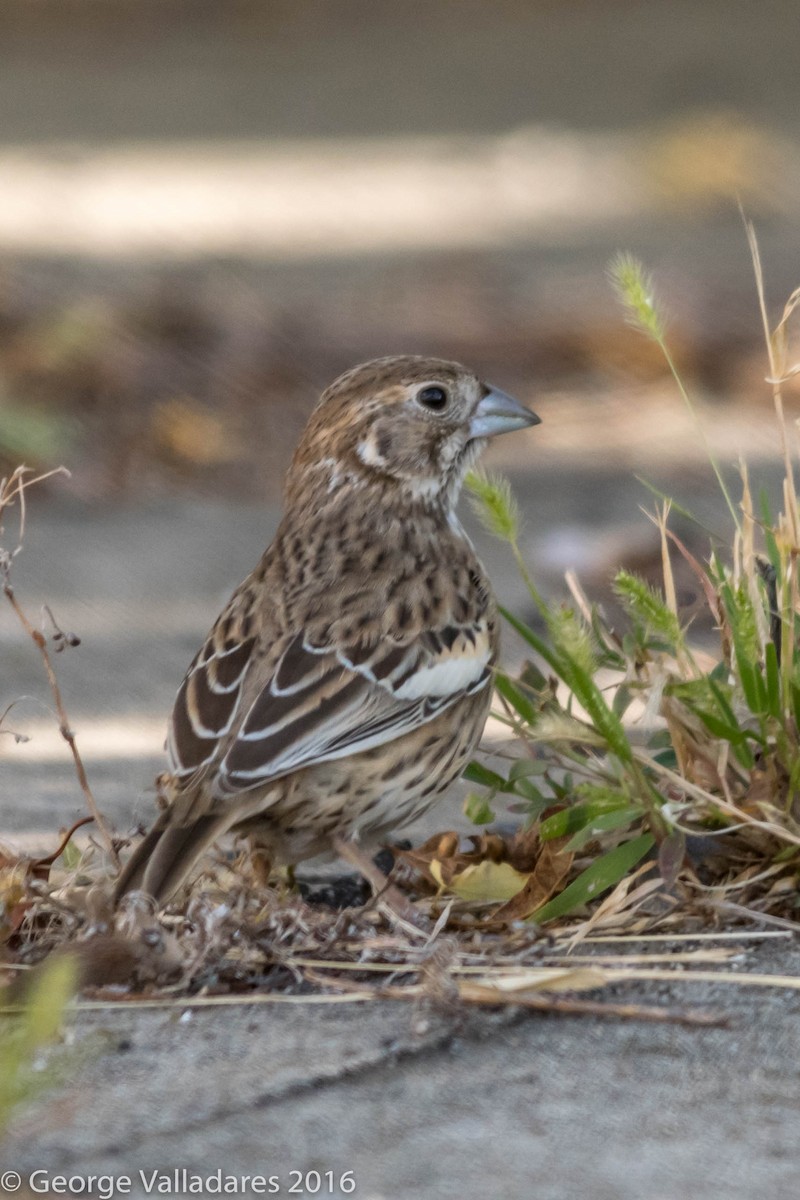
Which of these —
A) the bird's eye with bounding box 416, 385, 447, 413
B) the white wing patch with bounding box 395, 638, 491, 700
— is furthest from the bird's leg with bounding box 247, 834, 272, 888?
the bird's eye with bounding box 416, 385, 447, 413

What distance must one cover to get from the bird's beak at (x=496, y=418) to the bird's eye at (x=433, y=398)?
0.08m

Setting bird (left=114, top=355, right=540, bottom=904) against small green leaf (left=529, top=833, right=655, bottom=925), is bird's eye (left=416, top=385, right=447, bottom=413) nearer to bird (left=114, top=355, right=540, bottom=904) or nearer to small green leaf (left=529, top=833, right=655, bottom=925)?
bird (left=114, top=355, right=540, bottom=904)

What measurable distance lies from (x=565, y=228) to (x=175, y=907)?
7.56m

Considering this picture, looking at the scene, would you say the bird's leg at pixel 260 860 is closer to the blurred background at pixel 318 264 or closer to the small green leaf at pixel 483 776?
the small green leaf at pixel 483 776

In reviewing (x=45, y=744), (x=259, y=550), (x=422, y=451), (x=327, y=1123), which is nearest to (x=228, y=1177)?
(x=327, y=1123)

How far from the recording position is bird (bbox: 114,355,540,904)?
3330mm

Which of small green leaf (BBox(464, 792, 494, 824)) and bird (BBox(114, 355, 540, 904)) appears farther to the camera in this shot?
small green leaf (BBox(464, 792, 494, 824))

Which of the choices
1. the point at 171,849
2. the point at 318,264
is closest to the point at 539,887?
the point at 171,849

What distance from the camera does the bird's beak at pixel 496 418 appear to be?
4.24 m

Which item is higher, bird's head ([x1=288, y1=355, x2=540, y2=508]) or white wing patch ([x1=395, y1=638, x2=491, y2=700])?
bird's head ([x1=288, y1=355, x2=540, y2=508])

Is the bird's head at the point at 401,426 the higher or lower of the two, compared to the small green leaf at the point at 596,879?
higher

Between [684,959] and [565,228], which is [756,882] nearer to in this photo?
[684,959]

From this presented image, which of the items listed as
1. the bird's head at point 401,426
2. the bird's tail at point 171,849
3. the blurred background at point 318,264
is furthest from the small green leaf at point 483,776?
the blurred background at point 318,264

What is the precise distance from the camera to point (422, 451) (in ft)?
13.7
